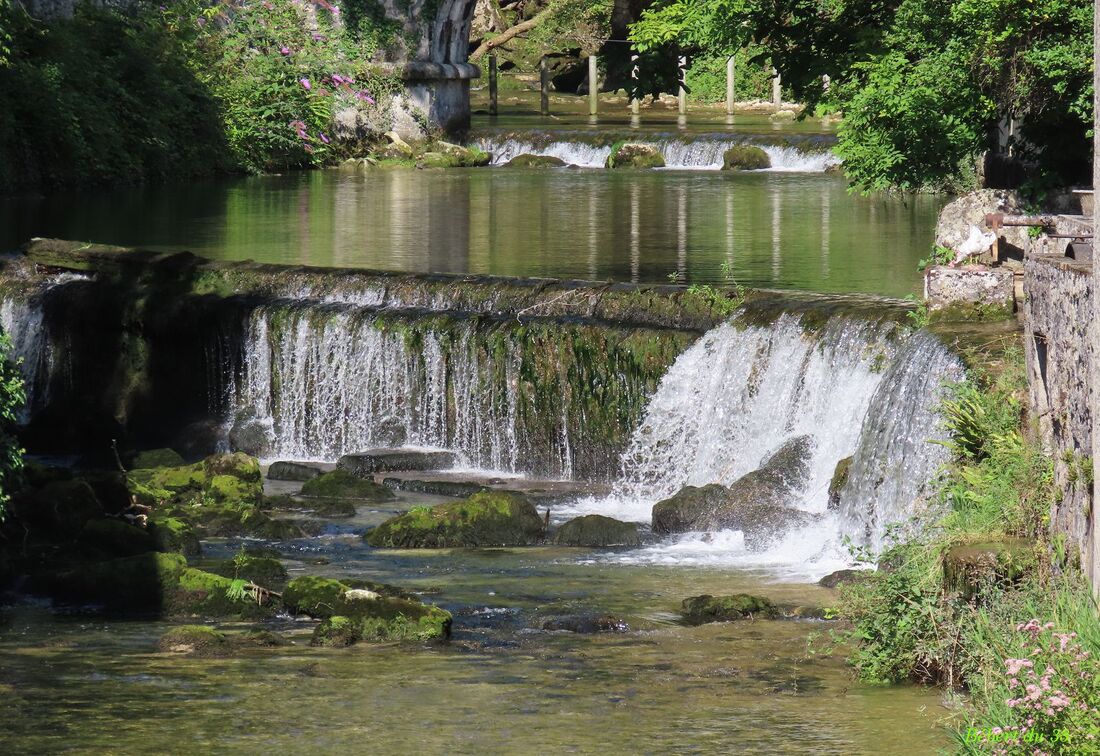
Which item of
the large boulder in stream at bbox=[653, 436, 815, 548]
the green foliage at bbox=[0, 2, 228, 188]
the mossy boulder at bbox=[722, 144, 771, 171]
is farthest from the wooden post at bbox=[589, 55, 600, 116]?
the large boulder in stream at bbox=[653, 436, 815, 548]

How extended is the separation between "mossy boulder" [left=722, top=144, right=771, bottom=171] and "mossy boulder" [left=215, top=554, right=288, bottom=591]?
74.4ft

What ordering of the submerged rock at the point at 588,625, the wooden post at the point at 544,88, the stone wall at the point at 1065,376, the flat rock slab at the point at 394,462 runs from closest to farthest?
the stone wall at the point at 1065,376, the submerged rock at the point at 588,625, the flat rock slab at the point at 394,462, the wooden post at the point at 544,88

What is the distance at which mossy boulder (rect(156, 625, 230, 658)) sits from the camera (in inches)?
452

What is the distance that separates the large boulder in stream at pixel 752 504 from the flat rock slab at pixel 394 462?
10.1 feet

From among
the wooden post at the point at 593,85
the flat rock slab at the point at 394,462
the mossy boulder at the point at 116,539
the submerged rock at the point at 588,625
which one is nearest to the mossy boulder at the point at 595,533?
the submerged rock at the point at 588,625

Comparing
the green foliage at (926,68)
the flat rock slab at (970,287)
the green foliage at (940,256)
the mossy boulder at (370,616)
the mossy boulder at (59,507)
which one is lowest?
the mossy boulder at (370,616)

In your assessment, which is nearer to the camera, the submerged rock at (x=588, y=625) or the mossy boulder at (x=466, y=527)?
the submerged rock at (x=588, y=625)

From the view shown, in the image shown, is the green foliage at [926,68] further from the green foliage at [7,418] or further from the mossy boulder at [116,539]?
the green foliage at [7,418]

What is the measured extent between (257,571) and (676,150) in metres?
24.2

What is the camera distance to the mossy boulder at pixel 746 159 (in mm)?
35219

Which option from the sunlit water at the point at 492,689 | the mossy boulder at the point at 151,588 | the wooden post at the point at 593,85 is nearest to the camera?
the sunlit water at the point at 492,689

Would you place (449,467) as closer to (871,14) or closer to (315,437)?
(315,437)

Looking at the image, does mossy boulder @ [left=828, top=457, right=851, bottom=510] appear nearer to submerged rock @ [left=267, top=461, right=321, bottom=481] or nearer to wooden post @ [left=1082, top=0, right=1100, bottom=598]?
submerged rock @ [left=267, top=461, right=321, bottom=481]

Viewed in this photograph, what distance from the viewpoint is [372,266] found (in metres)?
22.3
